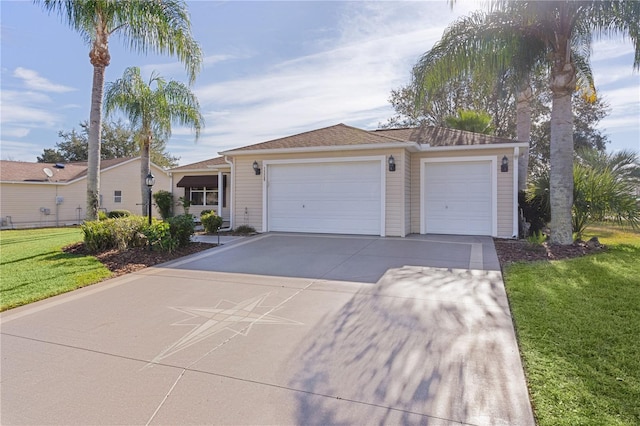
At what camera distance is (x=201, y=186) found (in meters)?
19.7

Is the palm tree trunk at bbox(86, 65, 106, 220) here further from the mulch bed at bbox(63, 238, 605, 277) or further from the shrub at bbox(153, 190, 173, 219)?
the shrub at bbox(153, 190, 173, 219)

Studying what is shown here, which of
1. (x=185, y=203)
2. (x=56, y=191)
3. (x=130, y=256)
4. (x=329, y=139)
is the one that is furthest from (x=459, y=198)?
(x=56, y=191)

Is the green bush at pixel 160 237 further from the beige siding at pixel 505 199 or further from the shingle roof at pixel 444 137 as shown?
the beige siding at pixel 505 199

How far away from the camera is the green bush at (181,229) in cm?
899

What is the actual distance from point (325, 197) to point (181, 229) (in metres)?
4.75

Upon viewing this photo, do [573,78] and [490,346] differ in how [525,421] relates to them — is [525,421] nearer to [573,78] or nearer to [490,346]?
[490,346]

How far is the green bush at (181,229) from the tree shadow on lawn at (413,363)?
5.76m

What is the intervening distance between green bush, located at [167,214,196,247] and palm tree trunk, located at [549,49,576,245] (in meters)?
9.14

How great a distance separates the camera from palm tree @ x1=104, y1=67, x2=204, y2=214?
15.6m

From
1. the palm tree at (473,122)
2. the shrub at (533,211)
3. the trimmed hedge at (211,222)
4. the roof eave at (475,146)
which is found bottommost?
the trimmed hedge at (211,222)

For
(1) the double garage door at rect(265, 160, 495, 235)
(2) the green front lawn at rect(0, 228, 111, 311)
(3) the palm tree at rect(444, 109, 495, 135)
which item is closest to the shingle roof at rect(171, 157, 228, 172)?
(1) the double garage door at rect(265, 160, 495, 235)

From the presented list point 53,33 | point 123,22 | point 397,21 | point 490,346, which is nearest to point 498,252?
point 490,346

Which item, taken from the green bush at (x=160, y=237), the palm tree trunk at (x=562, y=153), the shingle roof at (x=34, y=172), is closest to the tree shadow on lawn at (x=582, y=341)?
the palm tree trunk at (x=562, y=153)

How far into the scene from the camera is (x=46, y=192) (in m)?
21.5
